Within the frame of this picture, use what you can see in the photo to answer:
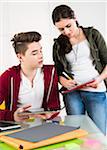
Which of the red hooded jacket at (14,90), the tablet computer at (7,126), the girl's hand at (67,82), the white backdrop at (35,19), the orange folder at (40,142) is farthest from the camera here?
the white backdrop at (35,19)

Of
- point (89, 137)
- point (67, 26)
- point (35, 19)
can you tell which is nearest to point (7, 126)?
point (89, 137)

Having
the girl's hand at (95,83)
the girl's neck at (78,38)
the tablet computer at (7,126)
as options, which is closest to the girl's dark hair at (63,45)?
the girl's neck at (78,38)

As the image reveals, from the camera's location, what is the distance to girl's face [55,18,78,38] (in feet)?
6.08

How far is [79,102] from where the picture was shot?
2037 mm

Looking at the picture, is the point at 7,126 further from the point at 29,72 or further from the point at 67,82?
the point at 67,82

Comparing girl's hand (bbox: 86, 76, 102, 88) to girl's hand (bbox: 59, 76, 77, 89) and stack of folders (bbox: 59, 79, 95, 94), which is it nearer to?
stack of folders (bbox: 59, 79, 95, 94)

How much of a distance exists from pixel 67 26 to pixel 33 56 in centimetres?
31

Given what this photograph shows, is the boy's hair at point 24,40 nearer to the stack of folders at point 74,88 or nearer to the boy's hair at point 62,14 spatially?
the boy's hair at point 62,14

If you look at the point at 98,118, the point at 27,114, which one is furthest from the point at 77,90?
the point at 27,114

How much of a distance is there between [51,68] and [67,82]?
0.17 m

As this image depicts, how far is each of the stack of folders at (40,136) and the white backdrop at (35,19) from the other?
139 cm

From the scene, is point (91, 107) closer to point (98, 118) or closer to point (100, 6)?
point (98, 118)

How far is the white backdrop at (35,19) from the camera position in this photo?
2.46 m

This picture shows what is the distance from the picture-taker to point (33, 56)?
71.7 inches
